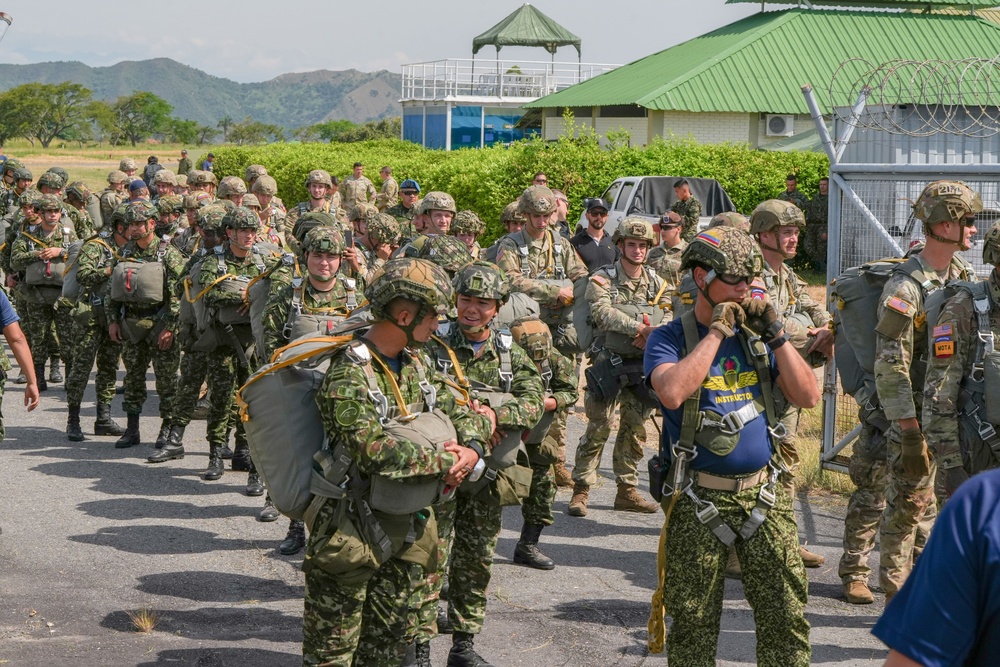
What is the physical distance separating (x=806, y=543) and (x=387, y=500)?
4.48 meters

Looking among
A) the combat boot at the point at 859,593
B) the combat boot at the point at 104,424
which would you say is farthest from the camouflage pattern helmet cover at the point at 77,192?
the combat boot at the point at 859,593

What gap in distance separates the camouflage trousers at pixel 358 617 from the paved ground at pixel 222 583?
147 cm

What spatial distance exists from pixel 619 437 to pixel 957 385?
3459mm

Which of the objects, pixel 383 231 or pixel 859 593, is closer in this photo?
pixel 859 593

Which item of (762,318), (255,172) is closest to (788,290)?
(762,318)

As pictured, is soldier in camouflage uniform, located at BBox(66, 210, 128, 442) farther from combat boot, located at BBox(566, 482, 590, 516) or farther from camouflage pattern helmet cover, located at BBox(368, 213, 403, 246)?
combat boot, located at BBox(566, 482, 590, 516)

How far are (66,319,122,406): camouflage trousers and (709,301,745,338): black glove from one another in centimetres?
757

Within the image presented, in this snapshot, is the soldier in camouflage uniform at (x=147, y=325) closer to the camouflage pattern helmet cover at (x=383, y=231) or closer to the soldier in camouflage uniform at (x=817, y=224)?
the camouflage pattern helmet cover at (x=383, y=231)

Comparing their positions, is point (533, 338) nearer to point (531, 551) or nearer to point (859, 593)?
point (531, 551)

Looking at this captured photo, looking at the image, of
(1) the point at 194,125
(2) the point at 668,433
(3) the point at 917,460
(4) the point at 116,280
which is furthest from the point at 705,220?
(1) the point at 194,125

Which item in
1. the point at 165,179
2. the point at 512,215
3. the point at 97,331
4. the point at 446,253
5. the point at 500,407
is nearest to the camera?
the point at 500,407

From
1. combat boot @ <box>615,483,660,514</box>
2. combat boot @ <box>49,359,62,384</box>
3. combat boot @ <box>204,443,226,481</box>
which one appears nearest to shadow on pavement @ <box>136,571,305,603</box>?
combat boot @ <box>204,443,226,481</box>

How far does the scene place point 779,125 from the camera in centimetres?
3306

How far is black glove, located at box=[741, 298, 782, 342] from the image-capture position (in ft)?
15.0
